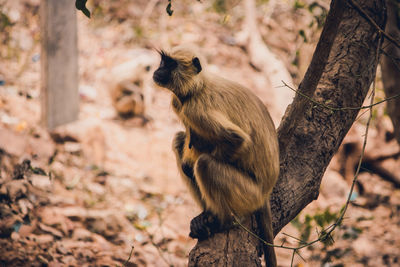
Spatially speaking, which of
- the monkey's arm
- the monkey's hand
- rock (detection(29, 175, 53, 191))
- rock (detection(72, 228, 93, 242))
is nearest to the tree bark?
the monkey's arm

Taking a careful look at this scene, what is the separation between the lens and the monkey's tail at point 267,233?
2.29 meters

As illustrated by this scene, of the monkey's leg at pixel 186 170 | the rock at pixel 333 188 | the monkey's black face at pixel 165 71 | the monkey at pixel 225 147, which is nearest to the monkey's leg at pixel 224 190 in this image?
the monkey at pixel 225 147

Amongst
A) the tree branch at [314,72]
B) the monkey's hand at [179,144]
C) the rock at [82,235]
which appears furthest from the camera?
the rock at [82,235]

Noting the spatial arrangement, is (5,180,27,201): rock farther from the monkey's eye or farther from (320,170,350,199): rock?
(320,170,350,199): rock

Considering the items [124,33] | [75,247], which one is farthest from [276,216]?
[124,33]

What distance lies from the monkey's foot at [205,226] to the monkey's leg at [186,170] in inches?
14.2

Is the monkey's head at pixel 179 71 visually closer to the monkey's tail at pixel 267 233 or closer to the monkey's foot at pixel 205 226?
the monkey's foot at pixel 205 226

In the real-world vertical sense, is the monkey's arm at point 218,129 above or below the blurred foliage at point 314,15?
below

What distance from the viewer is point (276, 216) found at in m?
2.45

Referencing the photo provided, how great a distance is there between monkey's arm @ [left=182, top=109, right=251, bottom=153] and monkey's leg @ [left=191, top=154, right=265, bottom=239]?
0.49ft

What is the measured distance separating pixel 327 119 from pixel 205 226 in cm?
115

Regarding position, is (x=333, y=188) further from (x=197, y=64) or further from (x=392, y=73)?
(x=197, y=64)

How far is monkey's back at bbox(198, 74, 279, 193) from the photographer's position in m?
2.46

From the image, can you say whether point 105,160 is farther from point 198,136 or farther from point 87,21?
point 87,21
